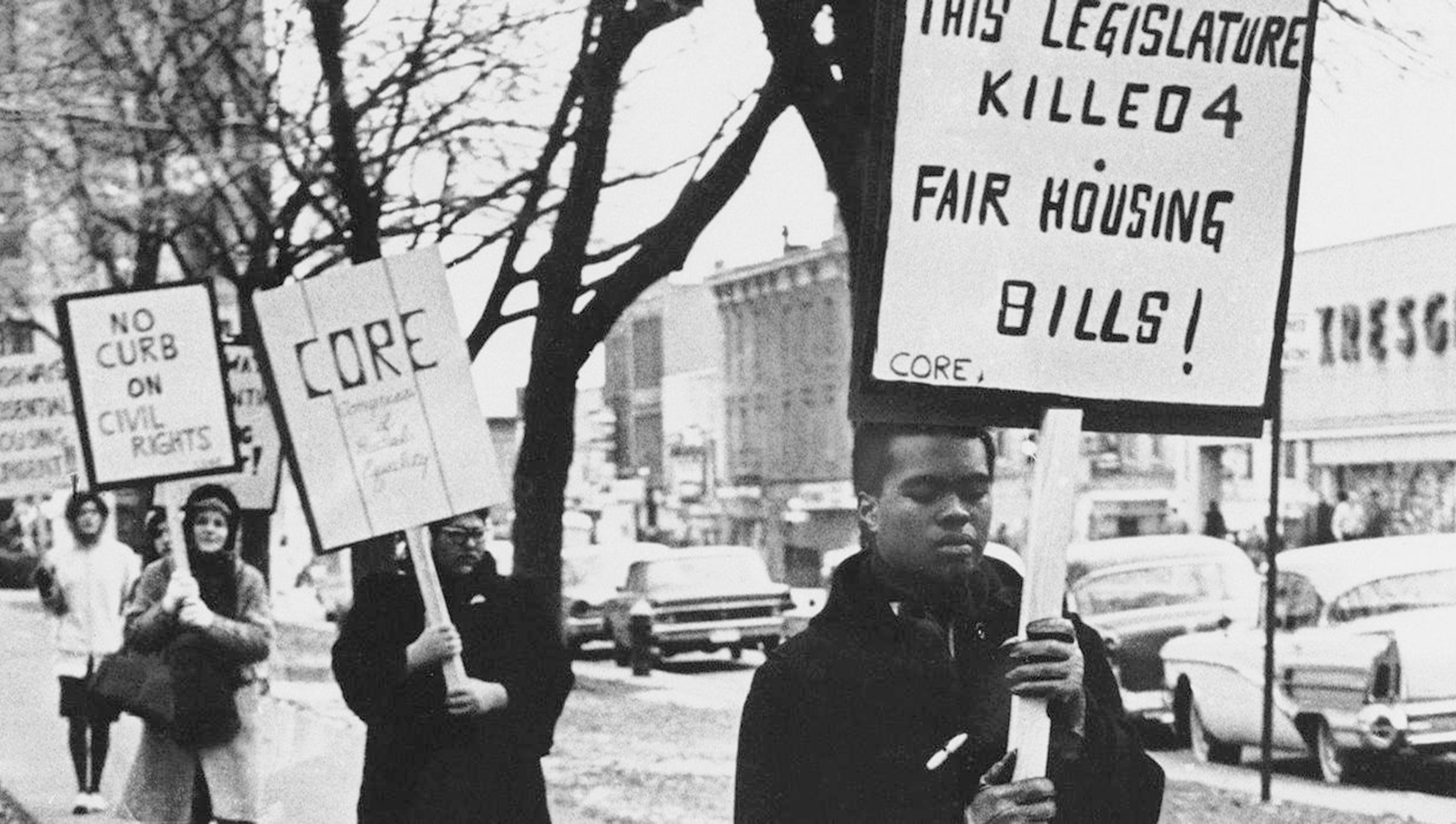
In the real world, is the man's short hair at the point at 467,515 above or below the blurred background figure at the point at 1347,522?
above

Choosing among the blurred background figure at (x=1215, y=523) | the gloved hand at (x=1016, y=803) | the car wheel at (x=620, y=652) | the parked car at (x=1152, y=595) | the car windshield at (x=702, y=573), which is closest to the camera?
the gloved hand at (x=1016, y=803)

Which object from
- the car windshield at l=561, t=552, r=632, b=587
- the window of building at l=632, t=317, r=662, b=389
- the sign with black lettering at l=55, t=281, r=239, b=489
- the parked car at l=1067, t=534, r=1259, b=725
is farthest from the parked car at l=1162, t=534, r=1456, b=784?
the window of building at l=632, t=317, r=662, b=389

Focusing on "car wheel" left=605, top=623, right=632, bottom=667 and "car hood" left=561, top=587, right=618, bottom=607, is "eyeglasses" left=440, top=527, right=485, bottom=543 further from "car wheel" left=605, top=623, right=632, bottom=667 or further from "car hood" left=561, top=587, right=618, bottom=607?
"car hood" left=561, top=587, right=618, bottom=607

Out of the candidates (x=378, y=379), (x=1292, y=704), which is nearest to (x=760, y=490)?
(x=1292, y=704)

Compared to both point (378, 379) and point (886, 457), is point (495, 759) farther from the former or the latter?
point (886, 457)

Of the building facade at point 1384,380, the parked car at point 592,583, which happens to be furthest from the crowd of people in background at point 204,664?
the building facade at point 1384,380

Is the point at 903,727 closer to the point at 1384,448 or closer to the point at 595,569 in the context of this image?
the point at 595,569

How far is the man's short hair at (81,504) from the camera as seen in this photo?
45.3 feet

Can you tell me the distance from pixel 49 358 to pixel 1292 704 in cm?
875

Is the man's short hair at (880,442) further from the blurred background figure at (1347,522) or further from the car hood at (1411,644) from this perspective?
the blurred background figure at (1347,522)

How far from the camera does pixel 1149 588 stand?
796 inches

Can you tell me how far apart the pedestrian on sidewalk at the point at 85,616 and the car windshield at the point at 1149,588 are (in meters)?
8.45

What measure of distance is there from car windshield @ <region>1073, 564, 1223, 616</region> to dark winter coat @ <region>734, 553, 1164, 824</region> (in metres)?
16.1

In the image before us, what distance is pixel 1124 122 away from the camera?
413 cm
